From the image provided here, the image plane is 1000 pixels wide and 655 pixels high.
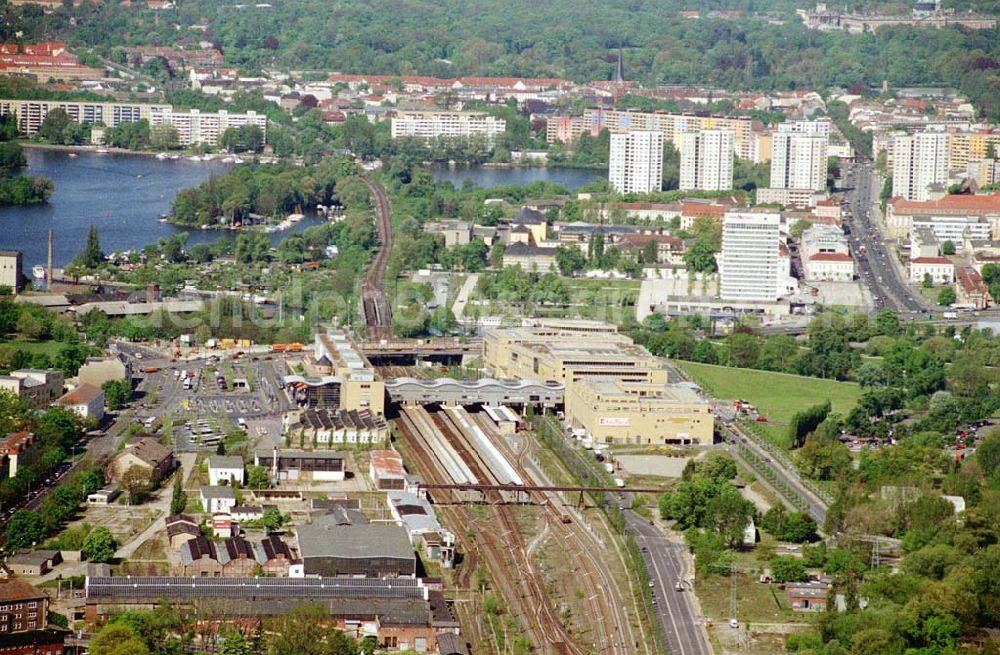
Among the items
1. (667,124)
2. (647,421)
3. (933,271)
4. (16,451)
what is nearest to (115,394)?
(16,451)

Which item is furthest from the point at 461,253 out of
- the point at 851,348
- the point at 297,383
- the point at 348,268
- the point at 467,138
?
the point at 467,138

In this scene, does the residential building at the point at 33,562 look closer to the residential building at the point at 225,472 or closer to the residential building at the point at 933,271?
the residential building at the point at 225,472

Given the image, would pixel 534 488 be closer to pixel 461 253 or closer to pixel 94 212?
pixel 461 253

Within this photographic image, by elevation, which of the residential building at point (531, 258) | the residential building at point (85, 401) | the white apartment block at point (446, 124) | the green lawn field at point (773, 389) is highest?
the white apartment block at point (446, 124)

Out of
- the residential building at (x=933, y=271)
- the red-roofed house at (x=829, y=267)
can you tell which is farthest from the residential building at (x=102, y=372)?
the residential building at (x=933, y=271)

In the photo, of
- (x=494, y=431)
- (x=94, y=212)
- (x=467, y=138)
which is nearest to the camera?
(x=494, y=431)

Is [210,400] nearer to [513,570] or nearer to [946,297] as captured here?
[513,570]

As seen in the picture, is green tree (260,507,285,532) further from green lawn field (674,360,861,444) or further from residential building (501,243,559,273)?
residential building (501,243,559,273)
